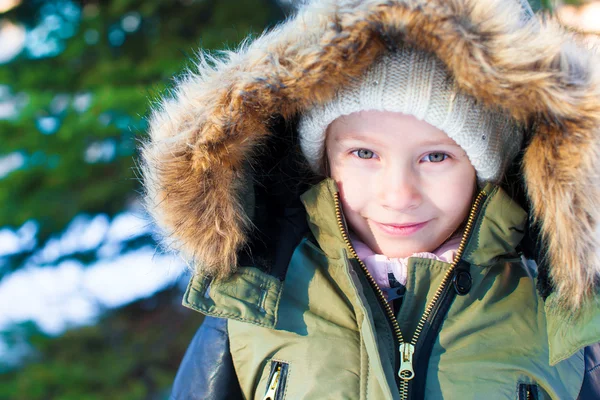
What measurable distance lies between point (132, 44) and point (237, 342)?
236cm

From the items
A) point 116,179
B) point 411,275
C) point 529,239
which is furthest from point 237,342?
point 116,179

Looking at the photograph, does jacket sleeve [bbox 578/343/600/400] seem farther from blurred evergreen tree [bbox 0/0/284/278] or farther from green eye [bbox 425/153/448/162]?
blurred evergreen tree [bbox 0/0/284/278]

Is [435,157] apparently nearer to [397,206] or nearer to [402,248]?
[397,206]

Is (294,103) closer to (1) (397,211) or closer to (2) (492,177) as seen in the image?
(1) (397,211)

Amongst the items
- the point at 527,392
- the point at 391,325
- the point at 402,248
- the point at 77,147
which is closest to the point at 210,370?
the point at 391,325

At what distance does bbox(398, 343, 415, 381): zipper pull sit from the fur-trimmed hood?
424mm

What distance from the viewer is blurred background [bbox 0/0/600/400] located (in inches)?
123

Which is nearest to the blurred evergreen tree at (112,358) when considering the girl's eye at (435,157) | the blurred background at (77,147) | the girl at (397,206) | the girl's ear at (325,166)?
the blurred background at (77,147)

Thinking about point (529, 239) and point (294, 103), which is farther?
point (529, 239)

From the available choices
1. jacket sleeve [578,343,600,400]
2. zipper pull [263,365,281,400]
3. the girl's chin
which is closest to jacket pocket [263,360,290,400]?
zipper pull [263,365,281,400]

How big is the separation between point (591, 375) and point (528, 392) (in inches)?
8.9

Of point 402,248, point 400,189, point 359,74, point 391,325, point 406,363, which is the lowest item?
point 406,363

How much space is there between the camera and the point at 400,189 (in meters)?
1.52

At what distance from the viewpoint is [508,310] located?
1.65 m
